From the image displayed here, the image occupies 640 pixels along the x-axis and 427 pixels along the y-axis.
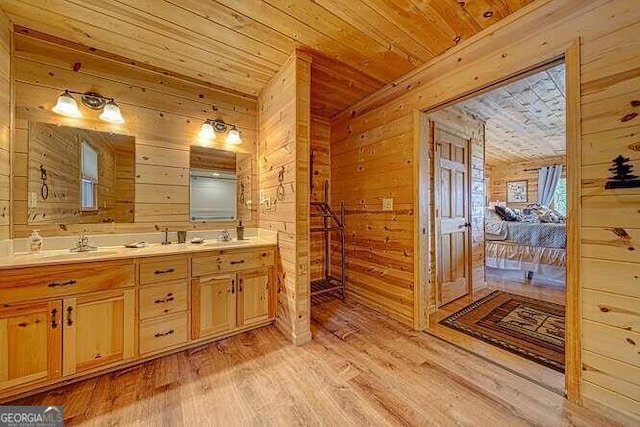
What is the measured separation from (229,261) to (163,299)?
0.55 meters

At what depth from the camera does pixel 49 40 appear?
1.99 meters

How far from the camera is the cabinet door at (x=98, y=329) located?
5.34 feet

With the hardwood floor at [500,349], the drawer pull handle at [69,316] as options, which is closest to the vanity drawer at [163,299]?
the drawer pull handle at [69,316]

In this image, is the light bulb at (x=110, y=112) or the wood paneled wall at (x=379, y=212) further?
the wood paneled wall at (x=379, y=212)

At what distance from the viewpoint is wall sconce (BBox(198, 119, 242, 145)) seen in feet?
8.76

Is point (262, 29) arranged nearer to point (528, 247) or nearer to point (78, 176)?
point (78, 176)

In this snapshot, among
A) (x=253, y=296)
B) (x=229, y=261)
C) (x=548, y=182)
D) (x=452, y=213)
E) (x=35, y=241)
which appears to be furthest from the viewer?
(x=548, y=182)

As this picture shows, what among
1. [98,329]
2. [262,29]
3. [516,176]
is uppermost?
[262,29]

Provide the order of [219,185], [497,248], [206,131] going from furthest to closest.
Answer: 1. [497,248]
2. [219,185]
3. [206,131]

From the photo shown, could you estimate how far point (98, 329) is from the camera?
172cm

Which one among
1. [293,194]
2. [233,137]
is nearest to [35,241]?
[233,137]

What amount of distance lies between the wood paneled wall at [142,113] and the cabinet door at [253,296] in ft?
2.57

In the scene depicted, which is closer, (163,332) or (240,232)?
(163,332)

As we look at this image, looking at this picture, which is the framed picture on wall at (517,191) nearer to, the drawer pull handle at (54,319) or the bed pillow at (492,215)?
the bed pillow at (492,215)
